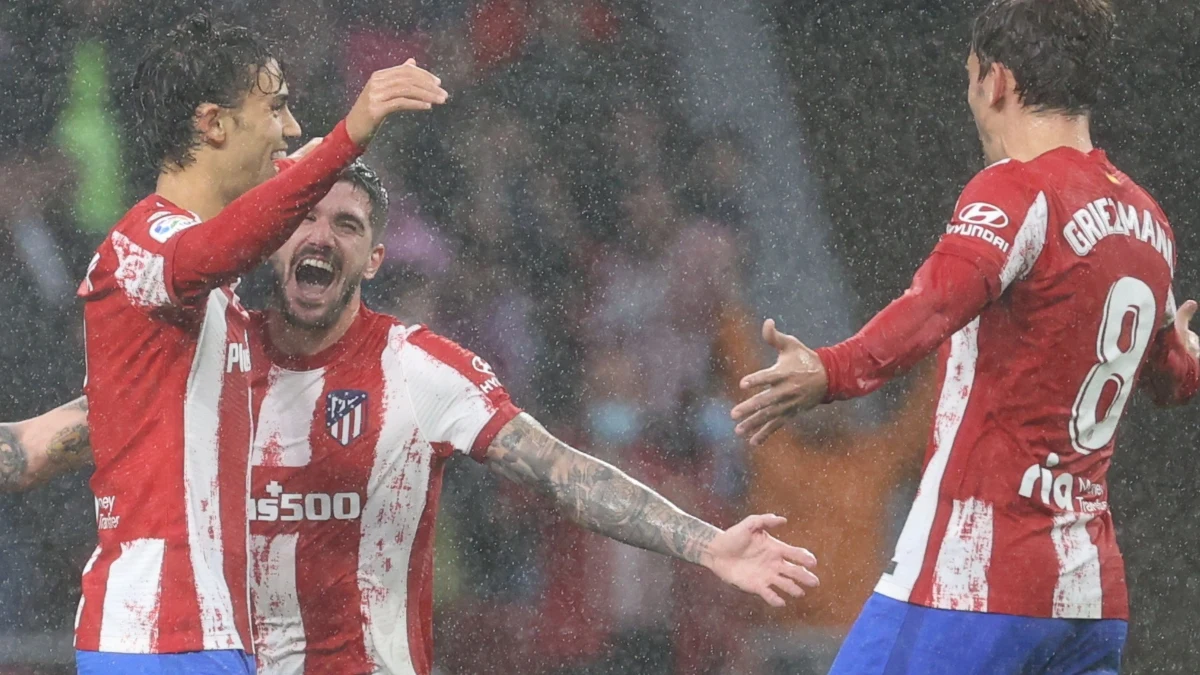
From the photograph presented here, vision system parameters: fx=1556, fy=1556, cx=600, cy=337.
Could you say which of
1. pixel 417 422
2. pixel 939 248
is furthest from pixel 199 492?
pixel 939 248

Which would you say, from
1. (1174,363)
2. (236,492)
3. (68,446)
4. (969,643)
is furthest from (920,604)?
(68,446)

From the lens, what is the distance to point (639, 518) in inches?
110

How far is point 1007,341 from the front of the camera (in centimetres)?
250

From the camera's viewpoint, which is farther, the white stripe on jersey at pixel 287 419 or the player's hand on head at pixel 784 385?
the white stripe on jersey at pixel 287 419

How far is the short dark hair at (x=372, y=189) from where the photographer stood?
10.8ft

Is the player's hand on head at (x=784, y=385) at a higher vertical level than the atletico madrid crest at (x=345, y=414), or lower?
lower

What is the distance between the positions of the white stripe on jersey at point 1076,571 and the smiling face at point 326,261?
1.46 meters

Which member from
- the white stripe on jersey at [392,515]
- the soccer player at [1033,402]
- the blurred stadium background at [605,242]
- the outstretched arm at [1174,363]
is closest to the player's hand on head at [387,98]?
the soccer player at [1033,402]

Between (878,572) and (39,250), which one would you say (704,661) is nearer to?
(878,572)

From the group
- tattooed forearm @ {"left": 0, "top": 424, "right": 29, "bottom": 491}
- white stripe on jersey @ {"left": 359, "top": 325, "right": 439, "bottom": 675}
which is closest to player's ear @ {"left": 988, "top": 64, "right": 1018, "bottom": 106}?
white stripe on jersey @ {"left": 359, "top": 325, "right": 439, "bottom": 675}

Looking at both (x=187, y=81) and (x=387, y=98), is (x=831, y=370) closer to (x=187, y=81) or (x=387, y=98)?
(x=387, y=98)

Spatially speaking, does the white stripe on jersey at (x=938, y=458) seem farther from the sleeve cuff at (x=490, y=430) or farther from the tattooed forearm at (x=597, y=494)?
the sleeve cuff at (x=490, y=430)

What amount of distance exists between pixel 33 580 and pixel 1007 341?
3.93 meters

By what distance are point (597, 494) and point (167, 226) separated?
2.98ft
